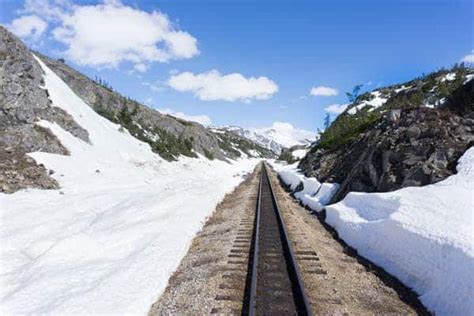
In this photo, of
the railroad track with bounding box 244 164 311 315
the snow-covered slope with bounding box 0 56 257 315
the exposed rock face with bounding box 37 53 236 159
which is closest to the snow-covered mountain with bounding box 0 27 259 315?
the snow-covered slope with bounding box 0 56 257 315

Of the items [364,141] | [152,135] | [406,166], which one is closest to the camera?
[406,166]

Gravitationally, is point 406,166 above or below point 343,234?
above

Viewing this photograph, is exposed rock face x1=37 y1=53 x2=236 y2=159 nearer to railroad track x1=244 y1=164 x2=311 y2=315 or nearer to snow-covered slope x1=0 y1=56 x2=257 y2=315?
snow-covered slope x1=0 y1=56 x2=257 y2=315

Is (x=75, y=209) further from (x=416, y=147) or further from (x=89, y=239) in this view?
(x=416, y=147)

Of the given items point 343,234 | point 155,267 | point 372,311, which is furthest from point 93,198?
point 372,311

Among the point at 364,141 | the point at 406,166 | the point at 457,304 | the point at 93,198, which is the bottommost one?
the point at 93,198

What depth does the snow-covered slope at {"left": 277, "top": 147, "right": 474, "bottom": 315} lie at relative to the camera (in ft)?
25.1

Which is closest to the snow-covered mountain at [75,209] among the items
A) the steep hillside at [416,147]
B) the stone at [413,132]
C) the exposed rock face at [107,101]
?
the exposed rock face at [107,101]

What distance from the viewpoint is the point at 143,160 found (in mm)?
38562

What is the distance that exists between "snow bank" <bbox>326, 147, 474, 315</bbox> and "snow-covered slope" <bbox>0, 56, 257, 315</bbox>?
5861 mm

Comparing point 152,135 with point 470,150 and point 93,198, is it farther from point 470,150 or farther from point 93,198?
point 470,150

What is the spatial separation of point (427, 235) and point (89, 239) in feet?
32.1

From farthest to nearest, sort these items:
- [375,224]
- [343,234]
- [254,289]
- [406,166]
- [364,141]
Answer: [364,141] < [406,166] < [343,234] < [375,224] < [254,289]

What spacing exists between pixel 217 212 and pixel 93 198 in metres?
6.83
